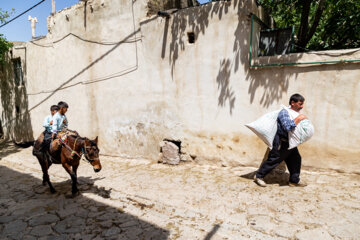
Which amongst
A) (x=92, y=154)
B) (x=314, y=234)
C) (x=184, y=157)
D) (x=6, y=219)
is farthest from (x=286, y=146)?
(x=6, y=219)

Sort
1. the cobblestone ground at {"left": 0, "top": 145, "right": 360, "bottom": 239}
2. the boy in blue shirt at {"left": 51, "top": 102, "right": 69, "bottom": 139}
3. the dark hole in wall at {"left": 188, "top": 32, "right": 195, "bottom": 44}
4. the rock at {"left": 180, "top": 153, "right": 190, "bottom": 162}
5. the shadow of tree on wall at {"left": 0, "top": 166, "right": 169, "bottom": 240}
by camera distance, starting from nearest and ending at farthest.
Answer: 1. the cobblestone ground at {"left": 0, "top": 145, "right": 360, "bottom": 239}
2. the shadow of tree on wall at {"left": 0, "top": 166, "right": 169, "bottom": 240}
3. the boy in blue shirt at {"left": 51, "top": 102, "right": 69, "bottom": 139}
4. the dark hole in wall at {"left": 188, "top": 32, "right": 195, "bottom": 44}
5. the rock at {"left": 180, "top": 153, "right": 190, "bottom": 162}

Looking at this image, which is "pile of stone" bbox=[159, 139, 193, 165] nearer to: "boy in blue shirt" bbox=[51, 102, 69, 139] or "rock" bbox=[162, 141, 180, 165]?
"rock" bbox=[162, 141, 180, 165]

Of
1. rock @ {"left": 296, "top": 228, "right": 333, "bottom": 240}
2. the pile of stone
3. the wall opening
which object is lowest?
rock @ {"left": 296, "top": 228, "right": 333, "bottom": 240}

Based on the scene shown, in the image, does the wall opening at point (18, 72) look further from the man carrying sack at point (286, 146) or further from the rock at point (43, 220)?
the man carrying sack at point (286, 146)

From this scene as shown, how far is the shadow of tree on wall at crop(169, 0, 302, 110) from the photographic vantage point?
17.3ft

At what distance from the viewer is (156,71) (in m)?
6.82

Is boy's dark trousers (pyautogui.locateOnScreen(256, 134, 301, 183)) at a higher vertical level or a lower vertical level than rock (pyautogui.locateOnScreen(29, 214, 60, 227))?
higher

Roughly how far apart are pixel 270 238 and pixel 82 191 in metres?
4.01

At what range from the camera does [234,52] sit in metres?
5.60

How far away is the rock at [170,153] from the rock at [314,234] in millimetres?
3915

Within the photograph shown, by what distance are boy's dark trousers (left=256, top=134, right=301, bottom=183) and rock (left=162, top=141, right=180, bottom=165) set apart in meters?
2.73

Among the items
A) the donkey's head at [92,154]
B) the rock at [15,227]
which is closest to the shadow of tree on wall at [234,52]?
the donkey's head at [92,154]

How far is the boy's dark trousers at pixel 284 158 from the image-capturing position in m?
4.40

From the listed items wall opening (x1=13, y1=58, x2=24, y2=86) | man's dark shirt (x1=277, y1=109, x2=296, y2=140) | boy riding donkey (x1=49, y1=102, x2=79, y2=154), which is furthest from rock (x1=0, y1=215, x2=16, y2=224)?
wall opening (x1=13, y1=58, x2=24, y2=86)
